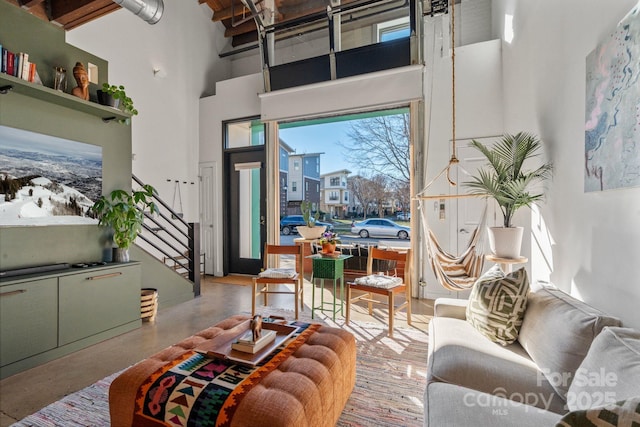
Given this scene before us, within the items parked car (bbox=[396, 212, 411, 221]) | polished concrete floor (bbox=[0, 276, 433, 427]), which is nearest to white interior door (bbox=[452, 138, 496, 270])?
parked car (bbox=[396, 212, 411, 221])

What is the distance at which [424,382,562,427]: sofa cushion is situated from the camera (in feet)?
3.72

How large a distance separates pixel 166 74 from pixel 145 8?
1.84 metres

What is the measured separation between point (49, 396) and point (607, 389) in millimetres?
2956

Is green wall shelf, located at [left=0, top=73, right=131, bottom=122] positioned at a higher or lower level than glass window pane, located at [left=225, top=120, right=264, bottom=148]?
lower

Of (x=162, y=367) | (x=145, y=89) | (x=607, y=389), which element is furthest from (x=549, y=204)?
(x=145, y=89)

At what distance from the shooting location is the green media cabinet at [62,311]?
2318 mm

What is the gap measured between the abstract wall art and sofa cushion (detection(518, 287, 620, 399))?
2.08 ft

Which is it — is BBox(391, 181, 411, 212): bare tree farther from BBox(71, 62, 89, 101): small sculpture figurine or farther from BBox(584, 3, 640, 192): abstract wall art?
BBox(71, 62, 89, 101): small sculpture figurine

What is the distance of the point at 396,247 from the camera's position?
4.90 m

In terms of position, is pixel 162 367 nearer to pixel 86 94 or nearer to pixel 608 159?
pixel 608 159

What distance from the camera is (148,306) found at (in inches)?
134

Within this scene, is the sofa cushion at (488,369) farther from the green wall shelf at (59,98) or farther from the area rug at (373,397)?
the green wall shelf at (59,98)

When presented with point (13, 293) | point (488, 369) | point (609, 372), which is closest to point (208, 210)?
point (13, 293)

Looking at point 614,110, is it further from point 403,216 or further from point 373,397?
point 403,216
